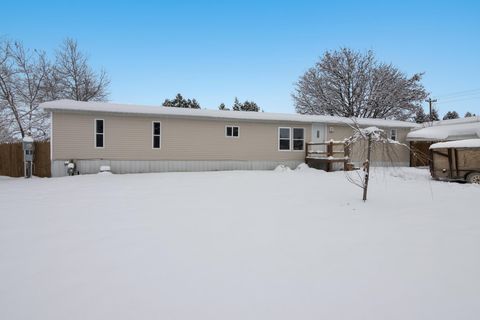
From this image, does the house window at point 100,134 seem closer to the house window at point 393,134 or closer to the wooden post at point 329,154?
the wooden post at point 329,154

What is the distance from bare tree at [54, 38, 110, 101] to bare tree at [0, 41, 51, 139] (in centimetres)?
89

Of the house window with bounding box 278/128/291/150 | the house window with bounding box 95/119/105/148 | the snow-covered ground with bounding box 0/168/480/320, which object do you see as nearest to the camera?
the snow-covered ground with bounding box 0/168/480/320

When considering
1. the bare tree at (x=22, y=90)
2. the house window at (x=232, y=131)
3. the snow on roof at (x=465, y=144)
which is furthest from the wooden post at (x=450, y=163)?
the bare tree at (x=22, y=90)

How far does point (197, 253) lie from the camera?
3.74 meters

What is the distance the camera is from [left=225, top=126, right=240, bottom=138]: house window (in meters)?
15.4

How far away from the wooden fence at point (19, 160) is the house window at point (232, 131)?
8.63m

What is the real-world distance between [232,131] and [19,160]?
10.8 m

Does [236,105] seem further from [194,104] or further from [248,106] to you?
[194,104]

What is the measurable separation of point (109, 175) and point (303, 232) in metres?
10.5

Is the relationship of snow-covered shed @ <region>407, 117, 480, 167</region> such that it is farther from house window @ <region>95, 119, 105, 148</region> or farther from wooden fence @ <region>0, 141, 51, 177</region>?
wooden fence @ <region>0, 141, 51, 177</region>

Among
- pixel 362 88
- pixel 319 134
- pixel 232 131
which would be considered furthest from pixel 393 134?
pixel 232 131

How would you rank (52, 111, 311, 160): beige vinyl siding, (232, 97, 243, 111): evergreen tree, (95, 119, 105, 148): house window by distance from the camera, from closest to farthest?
(52, 111, 311, 160): beige vinyl siding, (95, 119, 105, 148): house window, (232, 97, 243, 111): evergreen tree

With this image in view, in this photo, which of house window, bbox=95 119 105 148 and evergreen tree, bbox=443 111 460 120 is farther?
evergreen tree, bbox=443 111 460 120

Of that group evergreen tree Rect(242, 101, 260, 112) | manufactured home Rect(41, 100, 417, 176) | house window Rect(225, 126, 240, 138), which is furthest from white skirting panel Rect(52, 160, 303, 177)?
evergreen tree Rect(242, 101, 260, 112)
